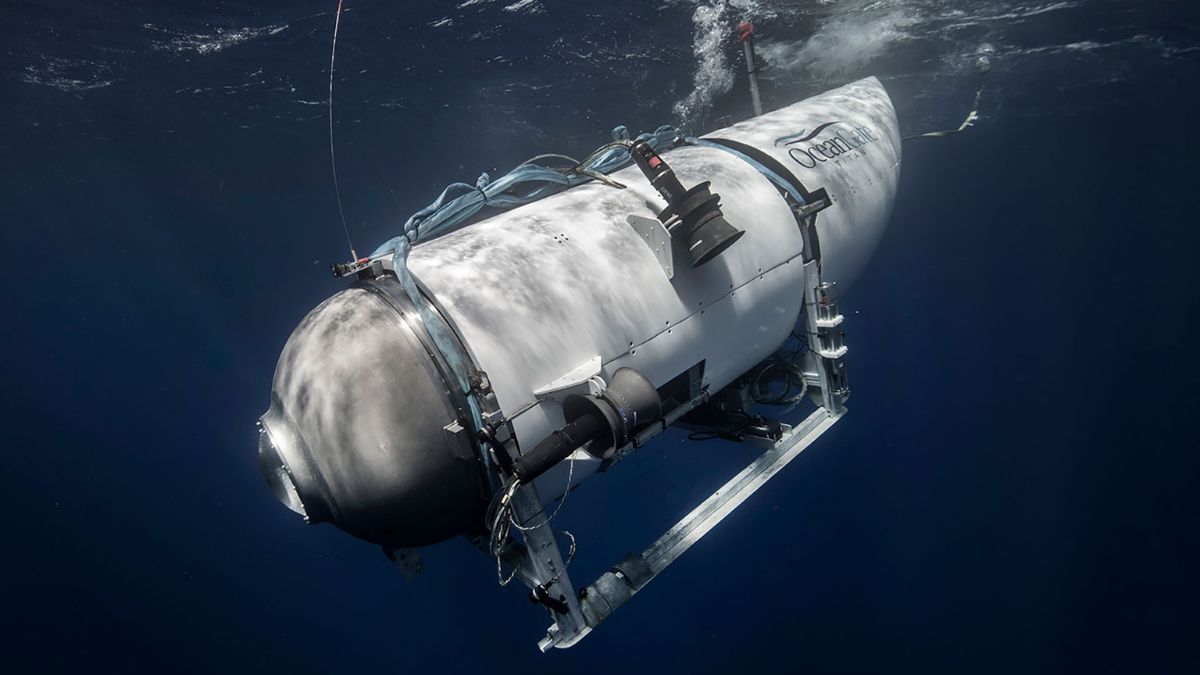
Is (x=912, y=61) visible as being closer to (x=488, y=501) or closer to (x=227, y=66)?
(x=488, y=501)

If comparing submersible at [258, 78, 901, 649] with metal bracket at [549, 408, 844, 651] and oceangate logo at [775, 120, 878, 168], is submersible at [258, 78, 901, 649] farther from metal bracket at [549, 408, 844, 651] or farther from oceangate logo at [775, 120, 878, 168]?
oceangate logo at [775, 120, 878, 168]

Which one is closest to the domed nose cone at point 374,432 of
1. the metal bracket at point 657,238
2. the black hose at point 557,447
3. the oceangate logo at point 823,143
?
the black hose at point 557,447

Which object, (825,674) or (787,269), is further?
(825,674)

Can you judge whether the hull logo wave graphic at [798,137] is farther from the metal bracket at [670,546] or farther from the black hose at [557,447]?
the black hose at [557,447]

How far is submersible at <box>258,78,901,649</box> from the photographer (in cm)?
292

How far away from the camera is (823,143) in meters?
5.75

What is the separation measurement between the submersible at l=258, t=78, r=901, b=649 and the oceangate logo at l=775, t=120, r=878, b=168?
32 cm

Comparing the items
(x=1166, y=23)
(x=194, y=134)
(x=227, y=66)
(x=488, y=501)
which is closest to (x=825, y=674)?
(x=488, y=501)

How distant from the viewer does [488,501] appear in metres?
3.19

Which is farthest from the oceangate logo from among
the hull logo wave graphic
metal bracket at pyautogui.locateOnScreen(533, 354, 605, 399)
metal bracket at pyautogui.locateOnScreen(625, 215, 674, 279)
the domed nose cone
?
the domed nose cone

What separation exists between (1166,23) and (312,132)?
25.6 meters

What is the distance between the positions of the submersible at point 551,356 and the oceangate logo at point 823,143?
0.32 m

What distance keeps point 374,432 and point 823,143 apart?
5345mm

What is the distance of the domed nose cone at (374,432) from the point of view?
2.88 meters
